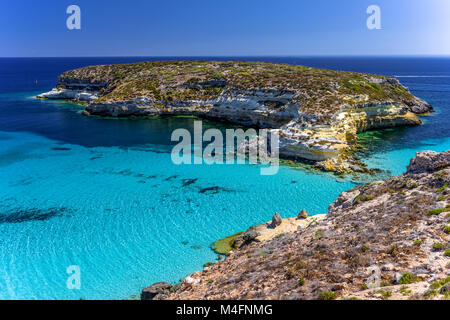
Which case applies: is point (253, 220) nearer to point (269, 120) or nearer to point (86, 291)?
point (86, 291)

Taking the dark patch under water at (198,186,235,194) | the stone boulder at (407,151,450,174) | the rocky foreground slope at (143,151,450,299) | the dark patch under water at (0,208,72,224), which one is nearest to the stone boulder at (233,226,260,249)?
the rocky foreground slope at (143,151,450,299)

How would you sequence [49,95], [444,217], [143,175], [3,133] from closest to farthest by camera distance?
[444,217] < [143,175] < [3,133] < [49,95]

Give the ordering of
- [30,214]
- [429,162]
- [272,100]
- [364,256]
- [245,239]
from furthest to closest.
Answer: [272,100]
[30,214]
[245,239]
[429,162]
[364,256]

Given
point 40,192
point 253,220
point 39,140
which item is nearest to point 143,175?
point 40,192

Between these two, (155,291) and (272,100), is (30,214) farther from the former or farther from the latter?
(272,100)

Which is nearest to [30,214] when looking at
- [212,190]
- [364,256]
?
[212,190]

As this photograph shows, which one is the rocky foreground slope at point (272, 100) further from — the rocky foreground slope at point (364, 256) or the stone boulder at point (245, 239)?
the rocky foreground slope at point (364, 256)

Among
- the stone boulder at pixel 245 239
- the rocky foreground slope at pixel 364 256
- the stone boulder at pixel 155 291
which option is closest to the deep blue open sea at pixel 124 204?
the stone boulder at pixel 155 291
